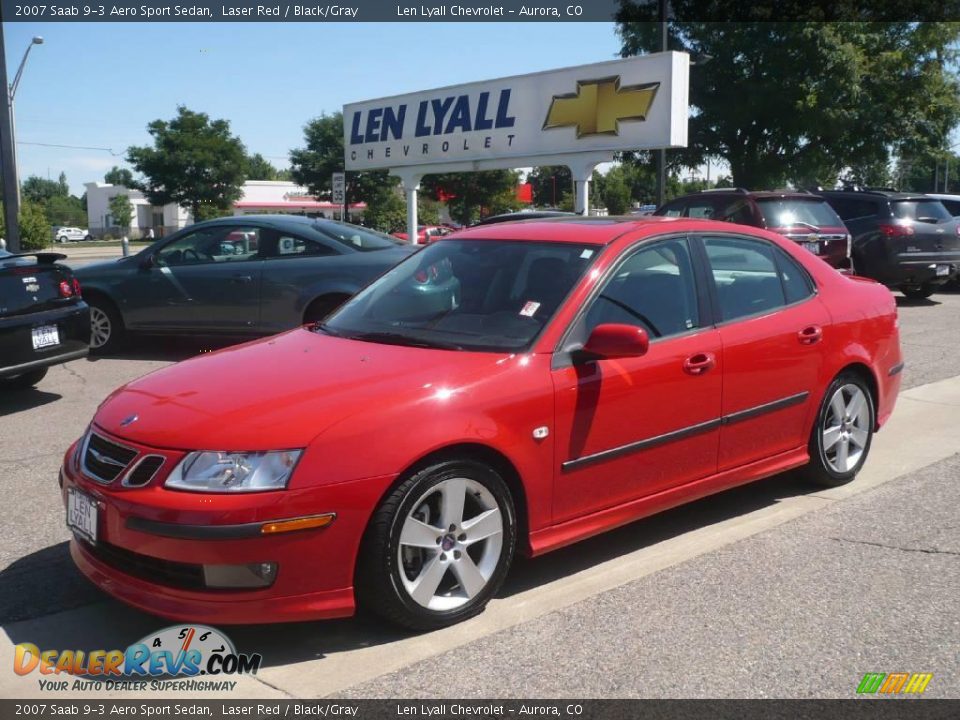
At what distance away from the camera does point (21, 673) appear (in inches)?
133

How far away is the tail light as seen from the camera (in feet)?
48.0

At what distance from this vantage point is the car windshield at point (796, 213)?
12.9m

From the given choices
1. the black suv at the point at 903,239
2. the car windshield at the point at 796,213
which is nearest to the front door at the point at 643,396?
the car windshield at the point at 796,213

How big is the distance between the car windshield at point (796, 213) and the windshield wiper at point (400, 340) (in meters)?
9.51

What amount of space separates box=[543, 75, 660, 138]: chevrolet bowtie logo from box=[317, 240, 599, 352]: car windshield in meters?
13.5

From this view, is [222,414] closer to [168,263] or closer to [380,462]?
[380,462]

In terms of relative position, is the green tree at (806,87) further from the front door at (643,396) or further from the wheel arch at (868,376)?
the front door at (643,396)

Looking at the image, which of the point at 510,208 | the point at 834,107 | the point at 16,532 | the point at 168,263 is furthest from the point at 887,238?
the point at 510,208

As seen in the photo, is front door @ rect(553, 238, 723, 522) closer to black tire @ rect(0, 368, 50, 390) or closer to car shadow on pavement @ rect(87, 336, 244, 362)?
black tire @ rect(0, 368, 50, 390)

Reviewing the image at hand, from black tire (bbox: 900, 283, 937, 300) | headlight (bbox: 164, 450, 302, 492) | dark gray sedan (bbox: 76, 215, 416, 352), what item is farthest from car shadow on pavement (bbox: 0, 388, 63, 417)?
black tire (bbox: 900, 283, 937, 300)

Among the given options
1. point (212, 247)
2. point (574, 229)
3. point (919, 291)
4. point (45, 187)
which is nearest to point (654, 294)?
point (574, 229)

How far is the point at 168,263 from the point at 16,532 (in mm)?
5715

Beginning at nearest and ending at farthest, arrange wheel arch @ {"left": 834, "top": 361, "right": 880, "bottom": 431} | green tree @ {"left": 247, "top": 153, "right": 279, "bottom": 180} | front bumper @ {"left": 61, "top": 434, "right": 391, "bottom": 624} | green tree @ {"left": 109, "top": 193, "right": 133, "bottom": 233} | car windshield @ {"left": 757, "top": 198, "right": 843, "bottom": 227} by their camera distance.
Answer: front bumper @ {"left": 61, "top": 434, "right": 391, "bottom": 624}
wheel arch @ {"left": 834, "top": 361, "right": 880, "bottom": 431}
car windshield @ {"left": 757, "top": 198, "right": 843, "bottom": 227}
green tree @ {"left": 109, "top": 193, "right": 133, "bottom": 233}
green tree @ {"left": 247, "top": 153, "right": 279, "bottom": 180}

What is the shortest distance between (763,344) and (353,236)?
19.5ft
